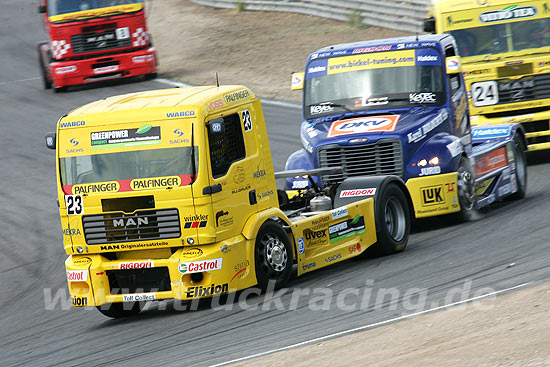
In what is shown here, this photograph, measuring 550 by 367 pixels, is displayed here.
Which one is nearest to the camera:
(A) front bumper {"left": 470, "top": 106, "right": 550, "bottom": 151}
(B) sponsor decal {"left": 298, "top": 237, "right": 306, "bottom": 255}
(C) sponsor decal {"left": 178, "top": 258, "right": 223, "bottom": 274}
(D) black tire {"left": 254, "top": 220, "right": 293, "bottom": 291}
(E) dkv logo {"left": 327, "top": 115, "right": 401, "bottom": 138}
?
(C) sponsor decal {"left": 178, "top": 258, "right": 223, "bottom": 274}

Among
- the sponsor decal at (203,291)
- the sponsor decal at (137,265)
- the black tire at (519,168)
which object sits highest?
the sponsor decal at (137,265)

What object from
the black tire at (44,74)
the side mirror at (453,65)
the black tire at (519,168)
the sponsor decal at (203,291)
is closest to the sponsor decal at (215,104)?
the sponsor decal at (203,291)

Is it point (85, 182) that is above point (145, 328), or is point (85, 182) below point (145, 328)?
above

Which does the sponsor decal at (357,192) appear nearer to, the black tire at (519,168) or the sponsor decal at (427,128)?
the sponsor decal at (427,128)

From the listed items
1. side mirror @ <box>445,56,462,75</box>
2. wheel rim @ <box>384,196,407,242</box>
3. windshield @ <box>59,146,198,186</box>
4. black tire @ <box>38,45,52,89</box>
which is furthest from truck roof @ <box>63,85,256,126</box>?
black tire @ <box>38,45,52,89</box>

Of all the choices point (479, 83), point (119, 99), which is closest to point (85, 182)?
point (119, 99)

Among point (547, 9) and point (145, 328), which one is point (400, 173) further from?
point (547, 9)

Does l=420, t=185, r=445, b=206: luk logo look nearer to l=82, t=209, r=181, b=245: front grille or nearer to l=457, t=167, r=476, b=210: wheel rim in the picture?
l=457, t=167, r=476, b=210: wheel rim

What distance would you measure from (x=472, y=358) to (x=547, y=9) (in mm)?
11367

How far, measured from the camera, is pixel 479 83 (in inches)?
680

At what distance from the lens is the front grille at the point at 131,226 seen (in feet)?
32.8

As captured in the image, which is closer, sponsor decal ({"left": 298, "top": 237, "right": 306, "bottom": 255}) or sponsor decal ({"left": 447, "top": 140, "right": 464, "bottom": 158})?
sponsor decal ({"left": 298, "top": 237, "right": 306, "bottom": 255})

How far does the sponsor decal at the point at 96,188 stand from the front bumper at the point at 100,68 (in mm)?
16820

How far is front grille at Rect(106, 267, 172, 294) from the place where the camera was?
10.1m
